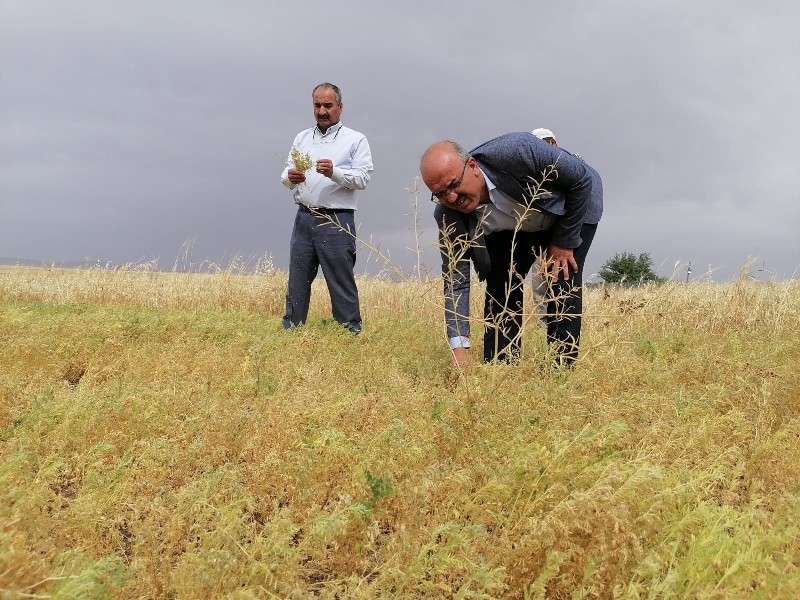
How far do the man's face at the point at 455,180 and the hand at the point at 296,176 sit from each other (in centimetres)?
266

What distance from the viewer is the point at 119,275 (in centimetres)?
1249

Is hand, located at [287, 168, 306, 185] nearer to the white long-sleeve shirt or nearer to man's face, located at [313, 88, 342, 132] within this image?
the white long-sleeve shirt

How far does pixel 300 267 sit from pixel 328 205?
72cm

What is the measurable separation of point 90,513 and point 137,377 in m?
2.13

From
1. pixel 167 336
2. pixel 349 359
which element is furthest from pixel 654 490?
pixel 167 336

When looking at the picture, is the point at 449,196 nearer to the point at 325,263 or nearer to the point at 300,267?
the point at 325,263

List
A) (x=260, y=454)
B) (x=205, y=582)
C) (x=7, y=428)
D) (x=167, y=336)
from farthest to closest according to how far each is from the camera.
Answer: (x=167, y=336) → (x=7, y=428) → (x=260, y=454) → (x=205, y=582)

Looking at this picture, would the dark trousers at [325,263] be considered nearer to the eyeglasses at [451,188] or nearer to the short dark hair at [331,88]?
the short dark hair at [331,88]

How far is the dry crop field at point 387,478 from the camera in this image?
1897 mm

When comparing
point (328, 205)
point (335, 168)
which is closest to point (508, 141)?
point (335, 168)

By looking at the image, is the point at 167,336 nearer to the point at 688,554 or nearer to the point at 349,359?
the point at 349,359

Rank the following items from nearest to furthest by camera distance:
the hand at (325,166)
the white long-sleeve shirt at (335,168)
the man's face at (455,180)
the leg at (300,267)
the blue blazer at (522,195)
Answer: the man's face at (455,180), the blue blazer at (522,195), the hand at (325,166), the white long-sleeve shirt at (335,168), the leg at (300,267)

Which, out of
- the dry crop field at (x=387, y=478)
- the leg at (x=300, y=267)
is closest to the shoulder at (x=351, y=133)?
the leg at (x=300, y=267)

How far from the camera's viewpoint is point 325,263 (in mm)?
6438
